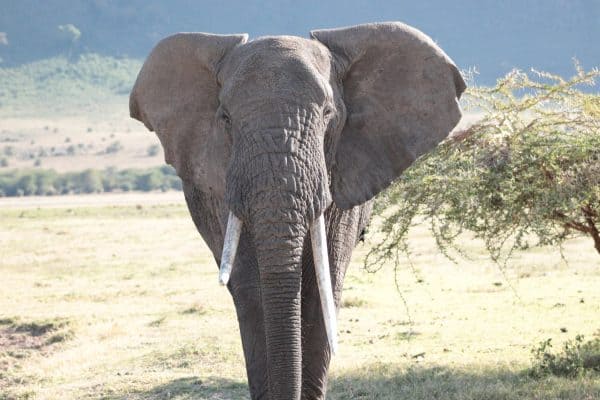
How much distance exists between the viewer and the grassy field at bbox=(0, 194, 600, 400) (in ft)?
32.6

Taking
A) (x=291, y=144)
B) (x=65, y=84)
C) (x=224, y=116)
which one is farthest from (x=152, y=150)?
(x=291, y=144)

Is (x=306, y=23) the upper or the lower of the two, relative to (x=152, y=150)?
upper

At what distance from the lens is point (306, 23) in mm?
164625

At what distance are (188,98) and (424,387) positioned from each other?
3580mm

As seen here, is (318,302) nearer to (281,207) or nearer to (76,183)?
(281,207)

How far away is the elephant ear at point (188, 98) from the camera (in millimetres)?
6957

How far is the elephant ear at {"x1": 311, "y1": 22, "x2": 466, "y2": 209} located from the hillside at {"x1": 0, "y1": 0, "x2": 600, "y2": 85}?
412 ft

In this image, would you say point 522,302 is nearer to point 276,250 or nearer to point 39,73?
point 276,250

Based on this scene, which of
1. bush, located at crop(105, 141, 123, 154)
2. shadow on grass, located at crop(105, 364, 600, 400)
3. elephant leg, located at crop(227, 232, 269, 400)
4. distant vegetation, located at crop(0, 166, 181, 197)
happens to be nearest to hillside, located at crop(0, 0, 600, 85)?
bush, located at crop(105, 141, 123, 154)

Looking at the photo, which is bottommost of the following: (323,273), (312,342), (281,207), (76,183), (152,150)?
(312,342)

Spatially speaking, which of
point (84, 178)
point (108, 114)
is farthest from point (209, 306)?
point (108, 114)

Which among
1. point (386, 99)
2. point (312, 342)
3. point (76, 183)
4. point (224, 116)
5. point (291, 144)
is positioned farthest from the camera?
point (76, 183)

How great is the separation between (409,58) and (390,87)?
21 centimetres

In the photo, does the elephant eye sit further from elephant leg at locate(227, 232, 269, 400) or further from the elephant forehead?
elephant leg at locate(227, 232, 269, 400)
